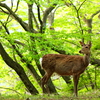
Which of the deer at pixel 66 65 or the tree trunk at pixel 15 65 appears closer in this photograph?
the deer at pixel 66 65

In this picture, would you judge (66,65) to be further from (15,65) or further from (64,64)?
(15,65)

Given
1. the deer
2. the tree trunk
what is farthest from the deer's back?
the tree trunk

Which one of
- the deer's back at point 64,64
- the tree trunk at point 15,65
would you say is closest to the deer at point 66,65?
the deer's back at point 64,64

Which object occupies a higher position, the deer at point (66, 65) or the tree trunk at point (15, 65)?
the deer at point (66, 65)

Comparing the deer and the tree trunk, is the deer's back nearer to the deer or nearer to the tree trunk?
the deer

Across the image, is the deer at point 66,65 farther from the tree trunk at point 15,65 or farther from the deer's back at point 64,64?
the tree trunk at point 15,65

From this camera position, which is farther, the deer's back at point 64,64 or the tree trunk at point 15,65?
the tree trunk at point 15,65

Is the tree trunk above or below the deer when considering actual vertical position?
below

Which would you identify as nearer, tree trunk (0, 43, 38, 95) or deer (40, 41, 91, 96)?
deer (40, 41, 91, 96)

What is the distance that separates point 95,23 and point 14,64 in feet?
37.4

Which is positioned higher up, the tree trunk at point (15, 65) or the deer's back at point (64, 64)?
the deer's back at point (64, 64)

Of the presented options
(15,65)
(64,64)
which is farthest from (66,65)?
(15,65)

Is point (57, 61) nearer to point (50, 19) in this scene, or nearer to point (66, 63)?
point (66, 63)

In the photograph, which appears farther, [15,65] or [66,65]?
[15,65]
